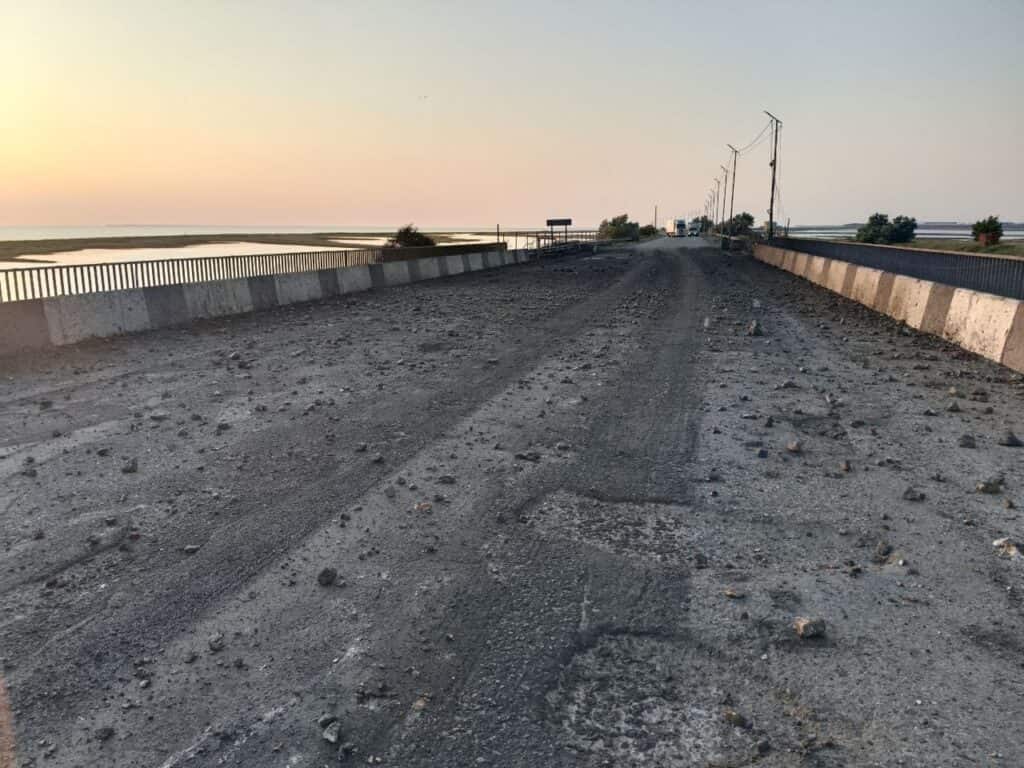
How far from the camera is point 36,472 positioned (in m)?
5.89

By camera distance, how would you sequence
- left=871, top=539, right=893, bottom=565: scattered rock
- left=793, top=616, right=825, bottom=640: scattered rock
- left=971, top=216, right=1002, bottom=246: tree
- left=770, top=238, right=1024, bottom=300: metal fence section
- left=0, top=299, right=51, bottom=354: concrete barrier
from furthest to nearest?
1. left=971, top=216, right=1002, bottom=246: tree
2. left=770, top=238, right=1024, bottom=300: metal fence section
3. left=0, top=299, right=51, bottom=354: concrete barrier
4. left=871, top=539, right=893, bottom=565: scattered rock
5. left=793, top=616, right=825, bottom=640: scattered rock

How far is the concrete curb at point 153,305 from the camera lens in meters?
11.2

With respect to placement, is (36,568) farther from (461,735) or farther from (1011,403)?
(1011,403)

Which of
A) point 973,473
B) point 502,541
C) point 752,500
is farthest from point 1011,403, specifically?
point 502,541

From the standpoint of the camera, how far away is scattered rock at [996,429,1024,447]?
6.68 m

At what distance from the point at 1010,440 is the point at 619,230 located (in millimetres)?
122135

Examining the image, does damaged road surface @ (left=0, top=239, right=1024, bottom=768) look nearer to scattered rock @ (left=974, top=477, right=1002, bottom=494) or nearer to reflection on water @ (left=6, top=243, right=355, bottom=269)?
scattered rock @ (left=974, top=477, right=1002, bottom=494)

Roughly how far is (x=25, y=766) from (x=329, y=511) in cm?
253

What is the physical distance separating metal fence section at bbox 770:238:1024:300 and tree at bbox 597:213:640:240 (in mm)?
91534

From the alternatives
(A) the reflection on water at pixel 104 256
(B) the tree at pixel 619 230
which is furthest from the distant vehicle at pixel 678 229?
(A) the reflection on water at pixel 104 256

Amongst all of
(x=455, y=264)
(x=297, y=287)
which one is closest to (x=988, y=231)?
(x=455, y=264)

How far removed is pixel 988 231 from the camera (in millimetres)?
61812

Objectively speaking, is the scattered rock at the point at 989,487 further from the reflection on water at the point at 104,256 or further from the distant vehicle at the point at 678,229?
the distant vehicle at the point at 678,229

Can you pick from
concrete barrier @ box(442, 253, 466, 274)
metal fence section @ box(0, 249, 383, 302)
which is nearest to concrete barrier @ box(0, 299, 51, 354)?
metal fence section @ box(0, 249, 383, 302)
